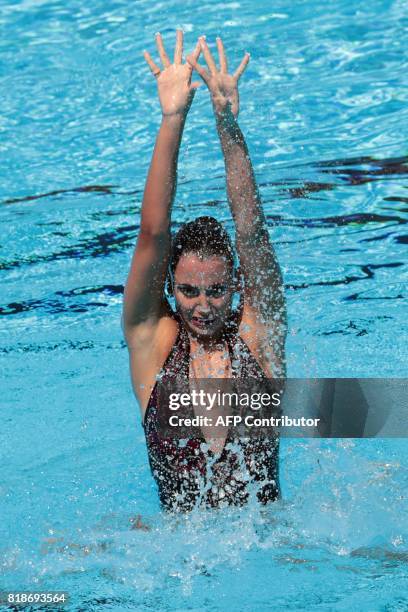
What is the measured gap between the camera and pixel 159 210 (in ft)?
10.6

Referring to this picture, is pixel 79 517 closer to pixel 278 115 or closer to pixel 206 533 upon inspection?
pixel 206 533

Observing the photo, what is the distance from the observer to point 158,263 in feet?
10.9

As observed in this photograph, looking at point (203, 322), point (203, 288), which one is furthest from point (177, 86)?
point (203, 322)

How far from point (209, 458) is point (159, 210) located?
3.01 feet

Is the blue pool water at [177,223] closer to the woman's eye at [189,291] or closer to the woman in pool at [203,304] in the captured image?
the woman in pool at [203,304]

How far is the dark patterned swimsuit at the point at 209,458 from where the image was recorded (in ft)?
11.5

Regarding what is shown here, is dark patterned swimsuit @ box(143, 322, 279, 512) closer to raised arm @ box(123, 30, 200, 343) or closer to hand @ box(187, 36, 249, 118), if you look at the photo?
raised arm @ box(123, 30, 200, 343)

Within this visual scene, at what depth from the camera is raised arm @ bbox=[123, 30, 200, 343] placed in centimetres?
321

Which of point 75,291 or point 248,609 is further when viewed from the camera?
point 75,291

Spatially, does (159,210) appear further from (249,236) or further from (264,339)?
(264,339)

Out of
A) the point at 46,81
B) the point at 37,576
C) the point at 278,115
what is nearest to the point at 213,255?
the point at 37,576

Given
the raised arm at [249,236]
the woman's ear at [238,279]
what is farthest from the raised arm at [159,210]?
the woman's ear at [238,279]

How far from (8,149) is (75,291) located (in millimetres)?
2560

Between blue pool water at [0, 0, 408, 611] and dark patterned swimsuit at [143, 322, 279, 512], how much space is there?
114 millimetres
